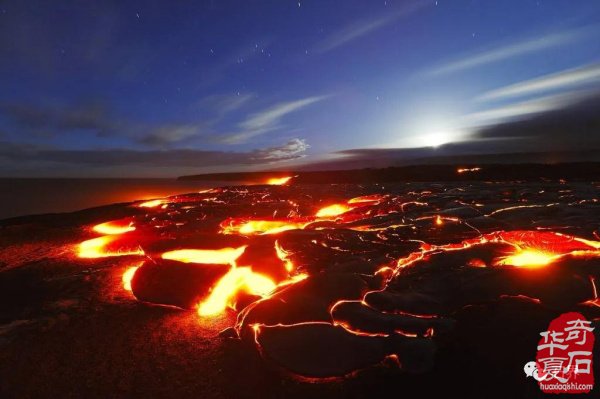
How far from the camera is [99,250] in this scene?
7.00 m

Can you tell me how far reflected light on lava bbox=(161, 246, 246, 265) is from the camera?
557cm

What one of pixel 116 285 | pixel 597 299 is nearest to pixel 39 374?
pixel 116 285

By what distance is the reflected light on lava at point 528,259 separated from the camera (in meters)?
4.71

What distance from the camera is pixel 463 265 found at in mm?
4797

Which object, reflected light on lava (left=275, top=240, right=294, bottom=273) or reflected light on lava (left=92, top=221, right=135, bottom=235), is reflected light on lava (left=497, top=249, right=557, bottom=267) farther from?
reflected light on lava (left=92, top=221, right=135, bottom=235)

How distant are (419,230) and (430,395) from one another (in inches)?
195

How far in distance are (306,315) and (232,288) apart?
1381 mm

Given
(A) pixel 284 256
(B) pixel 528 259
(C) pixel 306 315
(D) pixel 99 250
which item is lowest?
(B) pixel 528 259

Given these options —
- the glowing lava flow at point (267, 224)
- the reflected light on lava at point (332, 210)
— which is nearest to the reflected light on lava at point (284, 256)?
the glowing lava flow at point (267, 224)

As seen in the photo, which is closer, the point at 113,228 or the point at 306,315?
the point at 306,315

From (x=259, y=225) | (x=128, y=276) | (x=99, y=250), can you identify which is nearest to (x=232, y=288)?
(x=128, y=276)

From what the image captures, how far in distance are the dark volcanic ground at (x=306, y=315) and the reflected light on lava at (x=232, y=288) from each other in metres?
0.08

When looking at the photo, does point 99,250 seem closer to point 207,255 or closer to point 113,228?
point 207,255

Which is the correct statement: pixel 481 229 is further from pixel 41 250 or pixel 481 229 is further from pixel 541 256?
pixel 41 250
